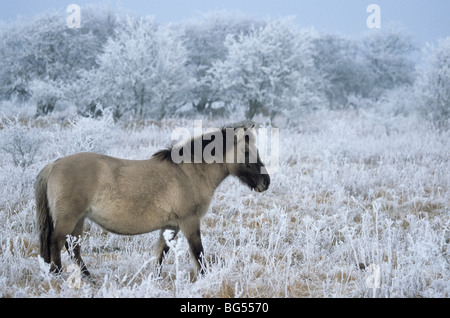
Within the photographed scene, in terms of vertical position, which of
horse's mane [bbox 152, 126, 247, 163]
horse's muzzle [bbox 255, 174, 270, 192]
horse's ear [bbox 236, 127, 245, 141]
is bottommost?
horse's muzzle [bbox 255, 174, 270, 192]

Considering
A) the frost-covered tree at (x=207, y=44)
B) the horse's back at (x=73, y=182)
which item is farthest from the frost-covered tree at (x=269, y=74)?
the horse's back at (x=73, y=182)

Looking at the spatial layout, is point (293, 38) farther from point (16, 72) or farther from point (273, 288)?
point (273, 288)

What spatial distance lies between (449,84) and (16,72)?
25.0 m

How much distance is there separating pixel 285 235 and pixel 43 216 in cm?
333

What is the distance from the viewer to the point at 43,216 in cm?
351

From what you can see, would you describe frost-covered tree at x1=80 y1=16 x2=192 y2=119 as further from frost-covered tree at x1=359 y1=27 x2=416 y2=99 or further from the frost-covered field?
frost-covered tree at x1=359 y1=27 x2=416 y2=99

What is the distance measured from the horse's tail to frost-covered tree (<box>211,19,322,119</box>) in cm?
1664

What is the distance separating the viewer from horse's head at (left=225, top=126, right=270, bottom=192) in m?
4.16

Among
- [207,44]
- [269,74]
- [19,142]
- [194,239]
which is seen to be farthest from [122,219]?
[207,44]

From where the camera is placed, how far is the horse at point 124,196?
10.9 feet

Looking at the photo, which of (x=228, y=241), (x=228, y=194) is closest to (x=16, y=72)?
(x=228, y=194)

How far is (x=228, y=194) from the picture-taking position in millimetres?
7047

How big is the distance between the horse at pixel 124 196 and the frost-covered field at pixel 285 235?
316 millimetres

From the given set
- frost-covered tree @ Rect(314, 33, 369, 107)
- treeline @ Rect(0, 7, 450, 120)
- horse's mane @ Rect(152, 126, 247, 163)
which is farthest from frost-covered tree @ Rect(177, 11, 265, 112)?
horse's mane @ Rect(152, 126, 247, 163)
